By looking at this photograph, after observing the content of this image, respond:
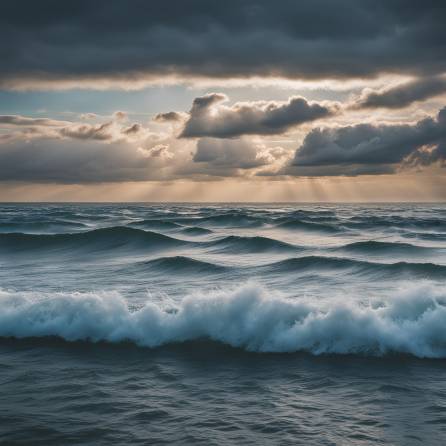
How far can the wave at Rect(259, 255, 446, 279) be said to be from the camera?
1710 cm

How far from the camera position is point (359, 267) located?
18.3 metres

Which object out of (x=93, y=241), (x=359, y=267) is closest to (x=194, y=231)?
(x=93, y=241)

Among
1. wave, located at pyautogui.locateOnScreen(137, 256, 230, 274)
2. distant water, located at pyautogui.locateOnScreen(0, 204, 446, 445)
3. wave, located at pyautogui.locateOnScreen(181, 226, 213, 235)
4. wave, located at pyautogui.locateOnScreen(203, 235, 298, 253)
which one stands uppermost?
wave, located at pyautogui.locateOnScreen(181, 226, 213, 235)

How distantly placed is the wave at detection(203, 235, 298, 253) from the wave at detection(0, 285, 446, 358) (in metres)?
14.5

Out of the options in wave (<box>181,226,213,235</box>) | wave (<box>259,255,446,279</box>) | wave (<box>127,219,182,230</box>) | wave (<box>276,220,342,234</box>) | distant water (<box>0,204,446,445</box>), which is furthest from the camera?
wave (<box>127,219,182,230</box>)

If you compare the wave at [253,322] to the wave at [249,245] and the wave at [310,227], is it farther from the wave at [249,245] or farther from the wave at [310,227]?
the wave at [310,227]

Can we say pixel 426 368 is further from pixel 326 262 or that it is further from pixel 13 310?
pixel 326 262

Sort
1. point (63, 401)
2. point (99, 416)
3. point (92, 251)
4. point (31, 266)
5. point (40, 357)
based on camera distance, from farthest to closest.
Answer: point (92, 251) < point (31, 266) < point (40, 357) < point (63, 401) < point (99, 416)

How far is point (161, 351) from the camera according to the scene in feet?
29.7

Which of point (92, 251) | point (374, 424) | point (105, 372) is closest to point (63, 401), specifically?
point (105, 372)

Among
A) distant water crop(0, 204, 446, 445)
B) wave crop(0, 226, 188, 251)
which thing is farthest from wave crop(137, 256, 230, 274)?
wave crop(0, 226, 188, 251)

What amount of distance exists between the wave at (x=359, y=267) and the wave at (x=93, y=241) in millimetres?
9776

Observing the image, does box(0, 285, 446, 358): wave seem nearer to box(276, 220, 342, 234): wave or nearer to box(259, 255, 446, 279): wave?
box(259, 255, 446, 279): wave

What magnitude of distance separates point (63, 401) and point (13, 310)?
15.4 feet
